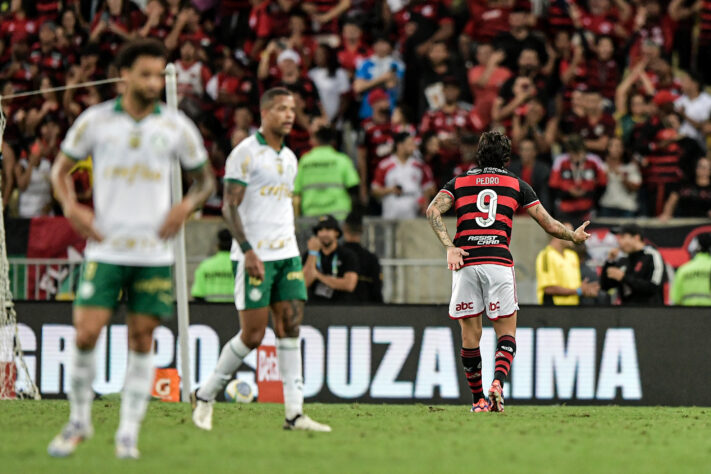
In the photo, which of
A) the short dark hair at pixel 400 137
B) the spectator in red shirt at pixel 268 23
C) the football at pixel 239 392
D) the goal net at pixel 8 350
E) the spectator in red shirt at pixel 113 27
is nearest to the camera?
the goal net at pixel 8 350

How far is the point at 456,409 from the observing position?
11.2 meters

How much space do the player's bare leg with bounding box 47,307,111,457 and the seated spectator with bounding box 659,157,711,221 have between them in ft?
38.1

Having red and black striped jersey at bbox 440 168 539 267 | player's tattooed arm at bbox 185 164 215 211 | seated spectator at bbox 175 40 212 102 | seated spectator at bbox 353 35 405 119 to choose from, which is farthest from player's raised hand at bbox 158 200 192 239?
seated spectator at bbox 175 40 212 102

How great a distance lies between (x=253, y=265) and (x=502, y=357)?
306cm

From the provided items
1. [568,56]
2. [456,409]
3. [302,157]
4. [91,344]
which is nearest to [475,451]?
[91,344]

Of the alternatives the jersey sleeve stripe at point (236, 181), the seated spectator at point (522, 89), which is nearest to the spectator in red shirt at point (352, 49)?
the seated spectator at point (522, 89)

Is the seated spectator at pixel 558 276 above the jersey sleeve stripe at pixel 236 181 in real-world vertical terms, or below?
below

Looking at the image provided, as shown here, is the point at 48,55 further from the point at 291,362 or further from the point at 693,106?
the point at 291,362

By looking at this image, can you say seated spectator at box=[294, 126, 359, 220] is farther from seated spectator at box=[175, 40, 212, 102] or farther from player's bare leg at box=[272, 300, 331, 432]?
player's bare leg at box=[272, 300, 331, 432]

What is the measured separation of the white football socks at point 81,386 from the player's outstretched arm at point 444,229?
13.8ft

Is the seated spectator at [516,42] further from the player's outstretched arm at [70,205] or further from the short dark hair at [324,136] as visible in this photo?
the player's outstretched arm at [70,205]

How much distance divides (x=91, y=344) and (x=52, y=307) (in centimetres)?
739

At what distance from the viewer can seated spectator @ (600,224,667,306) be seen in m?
14.3

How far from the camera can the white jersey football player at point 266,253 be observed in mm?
8391
